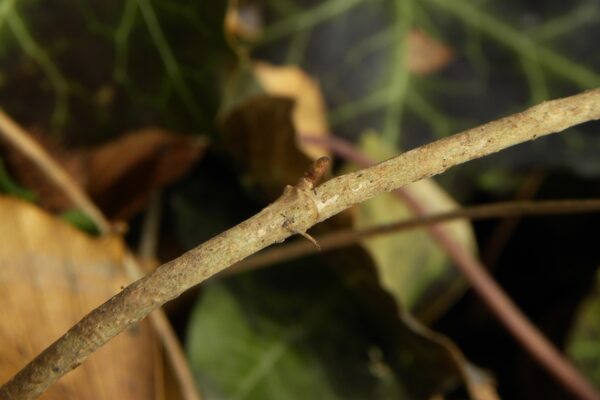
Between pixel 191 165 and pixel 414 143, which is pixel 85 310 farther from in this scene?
pixel 414 143

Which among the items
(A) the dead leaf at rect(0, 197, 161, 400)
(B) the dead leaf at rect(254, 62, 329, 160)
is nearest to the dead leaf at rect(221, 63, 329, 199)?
(B) the dead leaf at rect(254, 62, 329, 160)

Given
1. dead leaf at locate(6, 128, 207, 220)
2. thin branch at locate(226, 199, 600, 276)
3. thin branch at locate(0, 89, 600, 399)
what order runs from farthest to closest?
dead leaf at locate(6, 128, 207, 220) < thin branch at locate(226, 199, 600, 276) < thin branch at locate(0, 89, 600, 399)

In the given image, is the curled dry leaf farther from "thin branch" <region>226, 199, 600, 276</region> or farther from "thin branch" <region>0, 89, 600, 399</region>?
"thin branch" <region>0, 89, 600, 399</region>

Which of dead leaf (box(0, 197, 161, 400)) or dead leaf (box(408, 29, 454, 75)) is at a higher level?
dead leaf (box(408, 29, 454, 75))

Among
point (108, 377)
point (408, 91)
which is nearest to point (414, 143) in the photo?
point (408, 91)

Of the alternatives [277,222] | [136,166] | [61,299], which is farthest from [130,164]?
[277,222]

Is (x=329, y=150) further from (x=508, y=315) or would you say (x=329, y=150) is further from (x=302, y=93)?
(x=508, y=315)

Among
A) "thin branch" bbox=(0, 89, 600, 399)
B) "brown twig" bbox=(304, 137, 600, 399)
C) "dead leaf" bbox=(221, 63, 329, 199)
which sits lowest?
"thin branch" bbox=(0, 89, 600, 399)

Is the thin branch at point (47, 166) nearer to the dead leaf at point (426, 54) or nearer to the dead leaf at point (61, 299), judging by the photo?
the dead leaf at point (61, 299)
